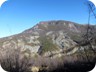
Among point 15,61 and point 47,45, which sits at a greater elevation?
point 47,45

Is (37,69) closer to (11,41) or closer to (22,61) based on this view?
(22,61)

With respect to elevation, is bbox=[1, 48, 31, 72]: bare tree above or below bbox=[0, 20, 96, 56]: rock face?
below

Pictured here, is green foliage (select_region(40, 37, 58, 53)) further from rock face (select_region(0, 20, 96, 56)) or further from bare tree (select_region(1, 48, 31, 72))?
bare tree (select_region(1, 48, 31, 72))

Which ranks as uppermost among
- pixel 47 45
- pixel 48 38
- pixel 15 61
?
→ pixel 48 38

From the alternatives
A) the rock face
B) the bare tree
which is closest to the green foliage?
the rock face

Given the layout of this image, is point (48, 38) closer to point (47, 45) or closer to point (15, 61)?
point (47, 45)

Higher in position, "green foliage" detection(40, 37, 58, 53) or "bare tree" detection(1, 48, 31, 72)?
"green foliage" detection(40, 37, 58, 53)

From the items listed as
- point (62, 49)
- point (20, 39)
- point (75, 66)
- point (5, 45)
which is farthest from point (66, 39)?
point (5, 45)

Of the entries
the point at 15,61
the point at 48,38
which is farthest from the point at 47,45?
the point at 15,61

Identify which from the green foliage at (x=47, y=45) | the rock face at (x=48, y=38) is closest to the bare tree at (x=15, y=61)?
the rock face at (x=48, y=38)
